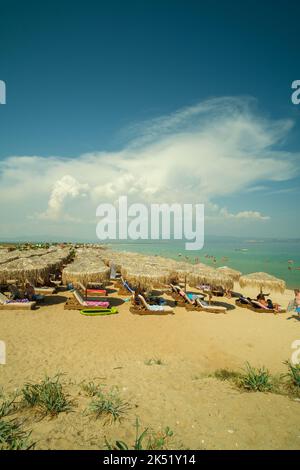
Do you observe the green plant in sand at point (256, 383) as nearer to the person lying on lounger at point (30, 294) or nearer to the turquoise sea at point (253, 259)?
the person lying on lounger at point (30, 294)

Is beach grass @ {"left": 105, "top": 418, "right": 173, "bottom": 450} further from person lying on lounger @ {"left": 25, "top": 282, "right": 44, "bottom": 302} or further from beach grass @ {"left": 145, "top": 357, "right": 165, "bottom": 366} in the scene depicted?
person lying on lounger @ {"left": 25, "top": 282, "right": 44, "bottom": 302}

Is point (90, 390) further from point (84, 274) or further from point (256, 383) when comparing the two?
point (84, 274)

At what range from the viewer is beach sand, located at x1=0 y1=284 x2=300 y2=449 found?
3.97 m

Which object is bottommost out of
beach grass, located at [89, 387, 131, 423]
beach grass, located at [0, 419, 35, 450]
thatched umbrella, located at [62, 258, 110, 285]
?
beach grass, located at [89, 387, 131, 423]

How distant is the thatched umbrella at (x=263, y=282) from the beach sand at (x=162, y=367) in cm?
210

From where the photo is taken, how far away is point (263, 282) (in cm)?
1453

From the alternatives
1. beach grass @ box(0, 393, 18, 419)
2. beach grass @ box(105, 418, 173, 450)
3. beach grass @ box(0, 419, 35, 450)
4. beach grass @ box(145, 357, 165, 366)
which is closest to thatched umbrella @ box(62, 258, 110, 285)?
beach grass @ box(145, 357, 165, 366)

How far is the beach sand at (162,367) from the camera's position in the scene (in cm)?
397

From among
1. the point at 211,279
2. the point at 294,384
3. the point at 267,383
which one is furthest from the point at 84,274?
the point at 294,384

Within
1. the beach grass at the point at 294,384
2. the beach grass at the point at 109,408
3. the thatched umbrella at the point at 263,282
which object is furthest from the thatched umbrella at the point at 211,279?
the beach grass at the point at 109,408

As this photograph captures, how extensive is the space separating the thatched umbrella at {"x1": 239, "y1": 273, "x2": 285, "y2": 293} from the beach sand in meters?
2.10

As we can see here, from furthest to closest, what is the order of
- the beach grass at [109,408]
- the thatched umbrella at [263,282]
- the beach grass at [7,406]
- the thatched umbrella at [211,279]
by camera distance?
the thatched umbrella at [263,282]
the thatched umbrella at [211,279]
the beach grass at [109,408]
the beach grass at [7,406]

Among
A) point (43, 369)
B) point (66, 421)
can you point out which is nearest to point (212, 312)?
point (43, 369)

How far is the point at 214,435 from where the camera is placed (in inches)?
156
